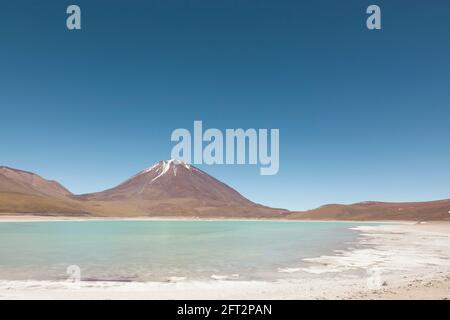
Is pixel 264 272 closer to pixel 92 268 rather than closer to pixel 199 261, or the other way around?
pixel 199 261

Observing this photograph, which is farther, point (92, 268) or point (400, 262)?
point (400, 262)

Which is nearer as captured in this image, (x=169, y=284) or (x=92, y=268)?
(x=169, y=284)

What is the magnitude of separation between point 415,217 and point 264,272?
17191cm

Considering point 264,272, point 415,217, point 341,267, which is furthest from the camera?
point 415,217
